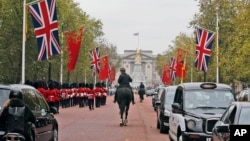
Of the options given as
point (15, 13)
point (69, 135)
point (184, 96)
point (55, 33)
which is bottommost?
point (69, 135)

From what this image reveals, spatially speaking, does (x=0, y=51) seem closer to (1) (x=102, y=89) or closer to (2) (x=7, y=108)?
(1) (x=102, y=89)

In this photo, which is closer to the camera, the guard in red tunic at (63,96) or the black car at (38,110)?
the black car at (38,110)

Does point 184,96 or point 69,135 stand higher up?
point 184,96

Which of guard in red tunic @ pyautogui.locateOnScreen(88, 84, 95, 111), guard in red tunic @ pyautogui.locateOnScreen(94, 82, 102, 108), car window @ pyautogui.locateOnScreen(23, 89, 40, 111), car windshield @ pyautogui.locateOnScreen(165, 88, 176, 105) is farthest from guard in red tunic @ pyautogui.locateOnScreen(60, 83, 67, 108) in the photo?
car window @ pyautogui.locateOnScreen(23, 89, 40, 111)

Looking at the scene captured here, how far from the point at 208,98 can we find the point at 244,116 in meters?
5.26

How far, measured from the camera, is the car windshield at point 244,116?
10.6 meters

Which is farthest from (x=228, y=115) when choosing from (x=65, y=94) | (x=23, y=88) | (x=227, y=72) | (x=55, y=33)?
(x=227, y=72)

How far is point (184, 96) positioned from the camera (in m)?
16.2

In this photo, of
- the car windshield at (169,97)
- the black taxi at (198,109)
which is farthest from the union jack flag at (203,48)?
the black taxi at (198,109)

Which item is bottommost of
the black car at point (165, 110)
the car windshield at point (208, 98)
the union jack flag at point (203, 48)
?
the black car at point (165, 110)

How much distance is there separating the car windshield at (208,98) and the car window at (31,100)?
13.0 ft

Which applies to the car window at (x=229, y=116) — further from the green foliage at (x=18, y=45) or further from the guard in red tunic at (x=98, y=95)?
the guard in red tunic at (x=98, y=95)

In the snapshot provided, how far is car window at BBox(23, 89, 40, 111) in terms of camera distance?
13562mm

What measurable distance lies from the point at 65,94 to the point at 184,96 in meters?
28.3
